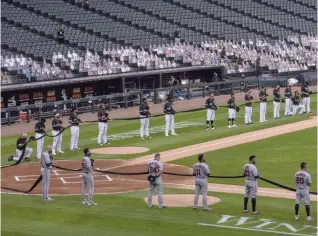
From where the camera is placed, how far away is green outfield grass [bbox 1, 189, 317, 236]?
800 inches

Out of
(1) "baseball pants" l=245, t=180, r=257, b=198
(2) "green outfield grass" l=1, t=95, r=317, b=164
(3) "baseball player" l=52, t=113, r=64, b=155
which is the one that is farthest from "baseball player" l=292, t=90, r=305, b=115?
(1) "baseball pants" l=245, t=180, r=257, b=198

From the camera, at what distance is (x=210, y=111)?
128ft

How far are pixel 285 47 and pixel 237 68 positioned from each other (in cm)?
782

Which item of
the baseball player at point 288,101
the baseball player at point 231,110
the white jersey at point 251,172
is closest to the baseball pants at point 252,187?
the white jersey at point 251,172

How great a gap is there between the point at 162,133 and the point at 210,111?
8.04ft

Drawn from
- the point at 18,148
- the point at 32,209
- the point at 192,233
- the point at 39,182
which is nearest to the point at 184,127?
the point at 18,148

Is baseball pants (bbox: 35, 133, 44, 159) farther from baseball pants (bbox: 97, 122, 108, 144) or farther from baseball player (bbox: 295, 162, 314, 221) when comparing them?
baseball player (bbox: 295, 162, 314, 221)

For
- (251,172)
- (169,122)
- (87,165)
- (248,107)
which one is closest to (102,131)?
(169,122)

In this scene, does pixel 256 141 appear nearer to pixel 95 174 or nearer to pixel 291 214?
pixel 95 174

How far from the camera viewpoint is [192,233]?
65.7 feet

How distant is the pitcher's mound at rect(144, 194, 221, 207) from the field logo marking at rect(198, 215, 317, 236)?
2.03 m

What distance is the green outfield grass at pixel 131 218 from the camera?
20312 mm

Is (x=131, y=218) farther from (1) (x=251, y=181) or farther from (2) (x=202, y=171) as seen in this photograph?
(1) (x=251, y=181)

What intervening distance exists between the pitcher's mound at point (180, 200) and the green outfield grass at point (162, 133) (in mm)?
7888
